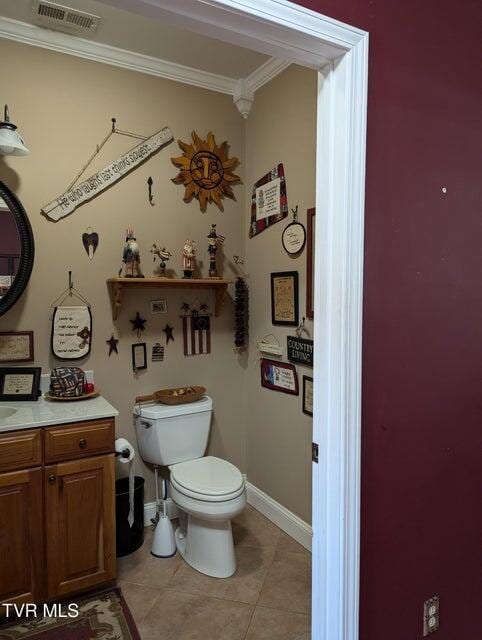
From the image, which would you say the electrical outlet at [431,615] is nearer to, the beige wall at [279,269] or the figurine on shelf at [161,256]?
the beige wall at [279,269]

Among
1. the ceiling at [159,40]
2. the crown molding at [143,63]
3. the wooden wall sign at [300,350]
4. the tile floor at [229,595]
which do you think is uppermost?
the ceiling at [159,40]

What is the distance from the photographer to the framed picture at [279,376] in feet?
8.16

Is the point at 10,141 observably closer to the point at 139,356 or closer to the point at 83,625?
the point at 139,356

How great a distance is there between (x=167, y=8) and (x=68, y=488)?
1803 millimetres

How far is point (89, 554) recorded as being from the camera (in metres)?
1.95

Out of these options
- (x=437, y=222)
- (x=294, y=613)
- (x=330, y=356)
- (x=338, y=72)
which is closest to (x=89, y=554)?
(x=294, y=613)

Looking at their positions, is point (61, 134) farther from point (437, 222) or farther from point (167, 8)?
point (437, 222)

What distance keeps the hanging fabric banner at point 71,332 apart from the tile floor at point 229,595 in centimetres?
112

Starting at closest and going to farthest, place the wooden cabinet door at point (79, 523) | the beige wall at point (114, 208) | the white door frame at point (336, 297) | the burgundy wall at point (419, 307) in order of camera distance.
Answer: the white door frame at point (336, 297)
the burgundy wall at point (419, 307)
the wooden cabinet door at point (79, 523)
the beige wall at point (114, 208)

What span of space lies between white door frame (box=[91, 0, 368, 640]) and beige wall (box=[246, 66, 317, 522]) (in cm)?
110

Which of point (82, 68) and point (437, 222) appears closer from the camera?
point (437, 222)

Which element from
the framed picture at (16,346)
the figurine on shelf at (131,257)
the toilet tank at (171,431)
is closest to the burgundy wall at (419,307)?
the toilet tank at (171,431)

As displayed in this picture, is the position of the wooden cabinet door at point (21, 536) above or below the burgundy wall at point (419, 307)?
below

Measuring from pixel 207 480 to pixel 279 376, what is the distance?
2.43 ft
